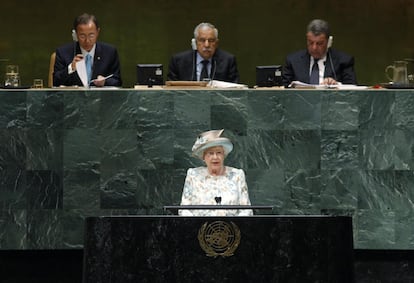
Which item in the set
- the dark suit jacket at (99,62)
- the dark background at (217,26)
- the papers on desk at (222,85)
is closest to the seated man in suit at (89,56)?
the dark suit jacket at (99,62)

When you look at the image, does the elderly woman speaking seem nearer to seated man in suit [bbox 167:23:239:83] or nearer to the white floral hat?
the white floral hat

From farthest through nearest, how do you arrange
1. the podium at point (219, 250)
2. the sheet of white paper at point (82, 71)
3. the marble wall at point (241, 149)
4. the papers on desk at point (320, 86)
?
the sheet of white paper at point (82, 71) → the papers on desk at point (320, 86) → the marble wall at point (241, 149) → the podium at point (219, 250)

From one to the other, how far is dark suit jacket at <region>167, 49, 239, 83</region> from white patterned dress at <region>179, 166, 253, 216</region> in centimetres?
242

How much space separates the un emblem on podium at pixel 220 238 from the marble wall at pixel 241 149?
275 centimetres

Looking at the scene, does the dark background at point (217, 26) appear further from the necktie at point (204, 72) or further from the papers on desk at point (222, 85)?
the papers on desk at point (222, 85)

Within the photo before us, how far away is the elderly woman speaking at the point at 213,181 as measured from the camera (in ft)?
24.6

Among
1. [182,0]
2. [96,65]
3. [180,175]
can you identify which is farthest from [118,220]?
[182,0]

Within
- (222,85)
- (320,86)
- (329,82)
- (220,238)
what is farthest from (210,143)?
(329,82)

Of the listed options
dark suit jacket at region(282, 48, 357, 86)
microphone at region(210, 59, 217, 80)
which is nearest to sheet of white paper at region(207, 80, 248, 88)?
microphone at region(210, 59, 217, 80)

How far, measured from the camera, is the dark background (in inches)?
494

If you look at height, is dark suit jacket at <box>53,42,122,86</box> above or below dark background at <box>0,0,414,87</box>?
below

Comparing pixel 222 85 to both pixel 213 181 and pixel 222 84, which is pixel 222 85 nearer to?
pixel 222 84

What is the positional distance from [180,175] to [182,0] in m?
4.17

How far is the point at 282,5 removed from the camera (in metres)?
12.6
